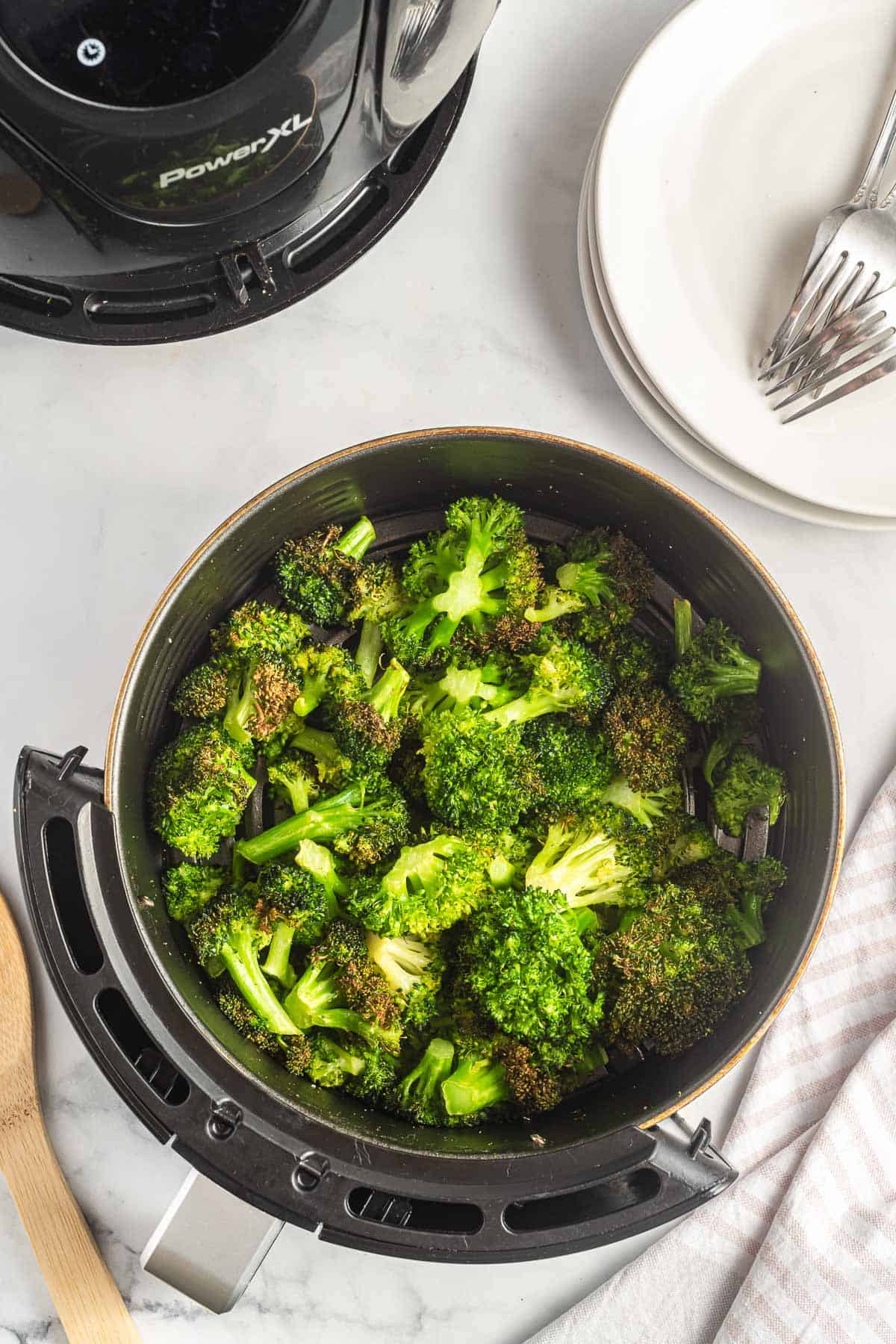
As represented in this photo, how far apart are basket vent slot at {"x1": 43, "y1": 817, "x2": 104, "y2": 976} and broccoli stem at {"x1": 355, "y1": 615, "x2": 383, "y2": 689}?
0.47m

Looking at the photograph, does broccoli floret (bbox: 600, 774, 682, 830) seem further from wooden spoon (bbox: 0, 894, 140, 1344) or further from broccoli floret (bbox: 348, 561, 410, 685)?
wooden spoon (bbox: 0, 894, 140, 1344)

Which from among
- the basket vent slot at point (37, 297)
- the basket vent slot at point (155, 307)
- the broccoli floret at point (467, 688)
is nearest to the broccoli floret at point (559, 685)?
the broccoli floret at point (467, 688)

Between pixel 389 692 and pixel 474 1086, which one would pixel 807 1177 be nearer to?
pixel 474 1086

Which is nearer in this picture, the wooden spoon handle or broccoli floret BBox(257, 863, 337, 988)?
broccoli floret BBox(257, 863, 337, 988)

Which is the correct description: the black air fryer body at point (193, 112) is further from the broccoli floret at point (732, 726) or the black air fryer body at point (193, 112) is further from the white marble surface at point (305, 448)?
the broccoli floret at point (732, 726)

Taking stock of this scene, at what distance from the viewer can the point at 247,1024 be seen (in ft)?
4.80

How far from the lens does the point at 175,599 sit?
1.36 m

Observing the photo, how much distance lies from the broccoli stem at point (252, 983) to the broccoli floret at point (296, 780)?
7.7 inches

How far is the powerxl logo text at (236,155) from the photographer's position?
1.06m

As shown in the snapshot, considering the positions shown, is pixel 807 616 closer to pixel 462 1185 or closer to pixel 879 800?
pixel 879 800

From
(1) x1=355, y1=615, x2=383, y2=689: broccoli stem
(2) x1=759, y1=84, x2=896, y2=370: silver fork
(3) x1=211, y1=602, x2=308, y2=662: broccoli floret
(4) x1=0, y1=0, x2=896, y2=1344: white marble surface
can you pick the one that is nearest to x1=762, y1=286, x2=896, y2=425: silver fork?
(2) x1=759, y1=84, x2=896, y2=370: silver fork

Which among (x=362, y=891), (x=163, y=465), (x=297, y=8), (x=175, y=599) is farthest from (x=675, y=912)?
(x=297, y=8)

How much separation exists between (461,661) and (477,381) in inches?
18.6

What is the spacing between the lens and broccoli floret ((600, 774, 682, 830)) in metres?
1.52
